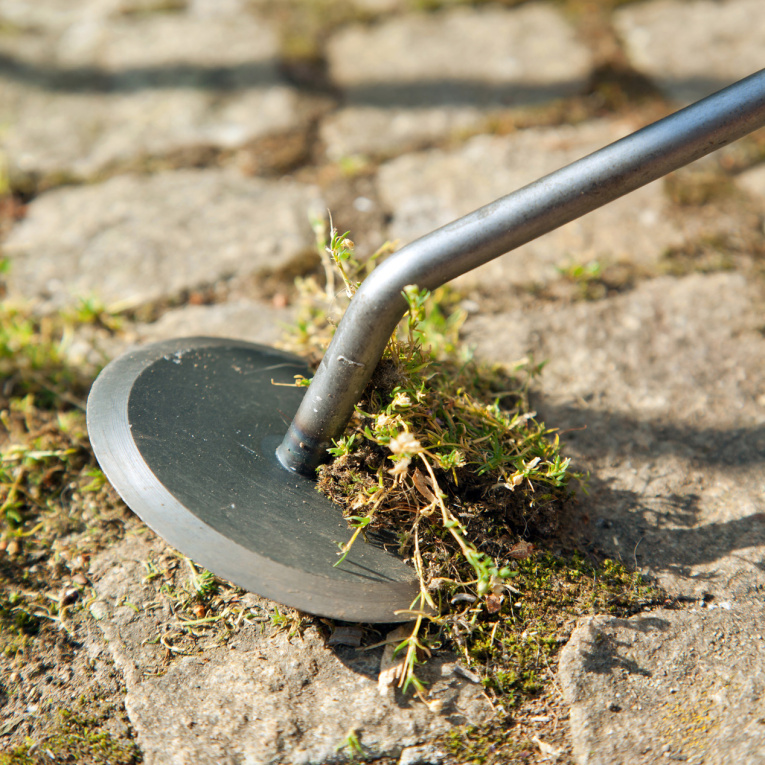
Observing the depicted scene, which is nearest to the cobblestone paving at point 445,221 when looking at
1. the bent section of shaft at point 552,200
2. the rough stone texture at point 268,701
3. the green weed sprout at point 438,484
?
the rough stone texture at point 268,701

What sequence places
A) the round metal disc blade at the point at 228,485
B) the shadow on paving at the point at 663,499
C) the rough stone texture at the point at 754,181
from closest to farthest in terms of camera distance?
1. the round metal disc blade at the point at 228,485
2. the shadow on paving at the point at 663,499
3. the rough stone texture at the point at 754,181

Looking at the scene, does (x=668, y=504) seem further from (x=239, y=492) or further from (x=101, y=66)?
(x=101, y=66)

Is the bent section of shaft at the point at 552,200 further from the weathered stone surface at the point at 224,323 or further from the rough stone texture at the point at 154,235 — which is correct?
the rough stone texture at the point at 154,235

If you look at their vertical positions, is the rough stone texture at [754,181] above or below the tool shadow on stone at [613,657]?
above

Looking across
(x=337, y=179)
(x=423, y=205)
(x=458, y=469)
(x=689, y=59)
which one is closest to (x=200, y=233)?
(x=337, y=179)

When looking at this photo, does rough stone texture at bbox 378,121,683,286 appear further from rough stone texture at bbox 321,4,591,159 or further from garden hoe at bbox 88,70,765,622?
garden hoe at bbox 88,70,765,622
